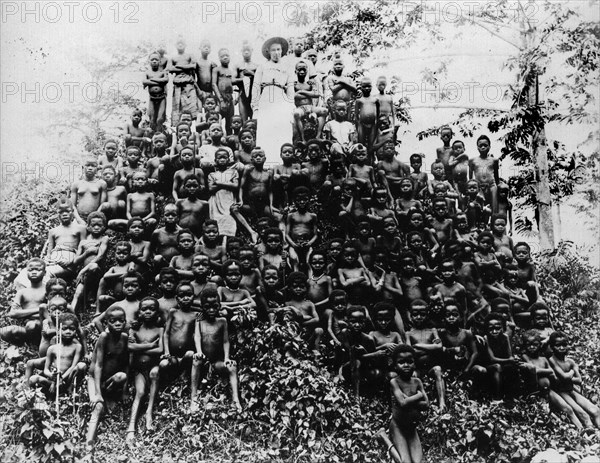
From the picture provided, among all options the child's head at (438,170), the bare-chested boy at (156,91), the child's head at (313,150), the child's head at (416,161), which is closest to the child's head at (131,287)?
the child's head at (313,150)

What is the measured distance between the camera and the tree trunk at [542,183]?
12641 mm

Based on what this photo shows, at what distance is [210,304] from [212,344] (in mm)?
441

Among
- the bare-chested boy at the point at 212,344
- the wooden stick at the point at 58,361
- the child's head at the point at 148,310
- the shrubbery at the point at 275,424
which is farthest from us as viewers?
the child's head at the point at 148,310

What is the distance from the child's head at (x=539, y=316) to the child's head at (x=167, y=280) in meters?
4.55

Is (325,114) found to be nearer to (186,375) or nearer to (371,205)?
(371,205)

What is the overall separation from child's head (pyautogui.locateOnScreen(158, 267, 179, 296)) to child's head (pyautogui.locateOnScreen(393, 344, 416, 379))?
8.87ft

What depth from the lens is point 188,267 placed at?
898cm

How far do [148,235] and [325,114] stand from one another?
10.9 feet

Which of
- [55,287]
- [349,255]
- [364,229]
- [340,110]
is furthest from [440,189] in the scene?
[55,287]

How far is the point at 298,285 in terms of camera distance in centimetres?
867

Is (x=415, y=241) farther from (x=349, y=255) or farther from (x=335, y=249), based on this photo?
(x=335, y=249)

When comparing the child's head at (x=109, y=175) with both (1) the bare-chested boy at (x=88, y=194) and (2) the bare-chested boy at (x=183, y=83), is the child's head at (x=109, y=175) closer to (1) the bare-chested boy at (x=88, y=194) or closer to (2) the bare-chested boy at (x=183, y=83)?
(1) the bare-chested boy at (x=88, y=194)

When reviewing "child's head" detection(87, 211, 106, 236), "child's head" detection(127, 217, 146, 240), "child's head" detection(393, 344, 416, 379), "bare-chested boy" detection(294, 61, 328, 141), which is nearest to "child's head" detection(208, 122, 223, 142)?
"bare-chested boy" detection(294, 61, 328, 141)

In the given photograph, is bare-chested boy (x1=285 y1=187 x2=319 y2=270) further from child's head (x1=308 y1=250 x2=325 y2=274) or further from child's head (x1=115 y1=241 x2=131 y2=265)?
child's head (x1=115 y1=241 x2=131 y2=265)
